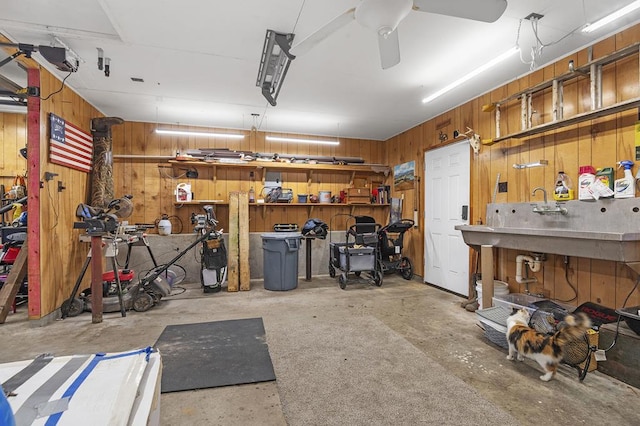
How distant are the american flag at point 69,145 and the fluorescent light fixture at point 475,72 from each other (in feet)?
15.7

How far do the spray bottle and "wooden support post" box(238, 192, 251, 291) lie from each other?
15.3 ft

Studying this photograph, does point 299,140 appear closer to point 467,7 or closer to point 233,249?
A: point 233,249

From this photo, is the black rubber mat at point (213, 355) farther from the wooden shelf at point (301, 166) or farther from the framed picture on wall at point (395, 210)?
the framed picture on wall at point (395, 210)

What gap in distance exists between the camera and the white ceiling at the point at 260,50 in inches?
101

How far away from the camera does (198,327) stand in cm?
339

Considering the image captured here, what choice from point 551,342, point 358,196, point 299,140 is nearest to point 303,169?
point 299,140

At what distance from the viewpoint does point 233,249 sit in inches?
202

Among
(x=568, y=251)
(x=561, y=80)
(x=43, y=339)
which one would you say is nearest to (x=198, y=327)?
(x=43, y=339)

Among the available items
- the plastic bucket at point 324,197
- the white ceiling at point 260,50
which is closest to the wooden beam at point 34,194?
the white ceiling at point 260,50

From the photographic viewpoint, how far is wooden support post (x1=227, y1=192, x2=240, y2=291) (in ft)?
16.5

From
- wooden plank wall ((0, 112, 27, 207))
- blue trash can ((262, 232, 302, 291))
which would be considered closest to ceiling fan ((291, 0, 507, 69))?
blue trash can ((262, 232, 302, 291))

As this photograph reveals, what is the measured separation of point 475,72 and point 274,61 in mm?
2186

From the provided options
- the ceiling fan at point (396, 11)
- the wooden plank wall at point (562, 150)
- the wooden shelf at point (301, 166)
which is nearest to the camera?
the ceiling fan at point (396, 11)

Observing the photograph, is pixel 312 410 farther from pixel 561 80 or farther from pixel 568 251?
pixel 561 80
